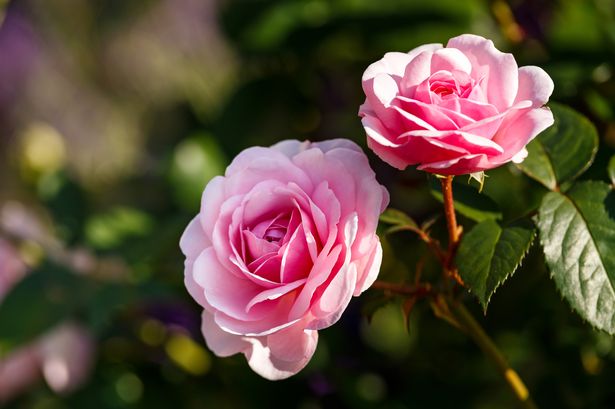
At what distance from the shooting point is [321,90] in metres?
0.95

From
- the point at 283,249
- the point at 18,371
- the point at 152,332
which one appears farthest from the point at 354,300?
the point at 283,249

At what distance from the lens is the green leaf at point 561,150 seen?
474 millimetres

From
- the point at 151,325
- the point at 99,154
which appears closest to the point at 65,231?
the point at 151,325

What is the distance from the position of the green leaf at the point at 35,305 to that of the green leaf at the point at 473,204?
406 millimetres

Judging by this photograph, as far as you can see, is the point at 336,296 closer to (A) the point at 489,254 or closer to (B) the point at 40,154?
(A) the point at 489,254

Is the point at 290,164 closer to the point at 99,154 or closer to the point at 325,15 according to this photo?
the point at 325,15

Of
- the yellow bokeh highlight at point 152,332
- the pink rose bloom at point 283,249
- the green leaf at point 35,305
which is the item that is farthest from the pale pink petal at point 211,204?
the yellow bokeh highlight at point 152,332

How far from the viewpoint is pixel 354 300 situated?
84 cm

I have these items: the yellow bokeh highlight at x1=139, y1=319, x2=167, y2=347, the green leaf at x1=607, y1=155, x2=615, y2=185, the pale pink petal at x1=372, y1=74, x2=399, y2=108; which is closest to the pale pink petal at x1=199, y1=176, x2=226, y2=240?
the pale pink petal at x1=372, y1=74, x2=399, y2=108

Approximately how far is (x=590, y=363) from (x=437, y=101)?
1.20ft

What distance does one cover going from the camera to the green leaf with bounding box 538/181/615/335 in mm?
417

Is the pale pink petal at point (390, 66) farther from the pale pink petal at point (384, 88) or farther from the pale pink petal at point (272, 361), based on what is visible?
the pale pink petal at point (272, 361)

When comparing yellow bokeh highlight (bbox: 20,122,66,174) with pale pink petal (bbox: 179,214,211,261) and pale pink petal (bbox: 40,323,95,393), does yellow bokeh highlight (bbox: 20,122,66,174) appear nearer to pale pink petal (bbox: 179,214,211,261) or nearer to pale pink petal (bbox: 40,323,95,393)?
pale pink petal (bbox: 40,323,95,393)

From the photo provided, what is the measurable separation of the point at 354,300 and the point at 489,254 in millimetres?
429
